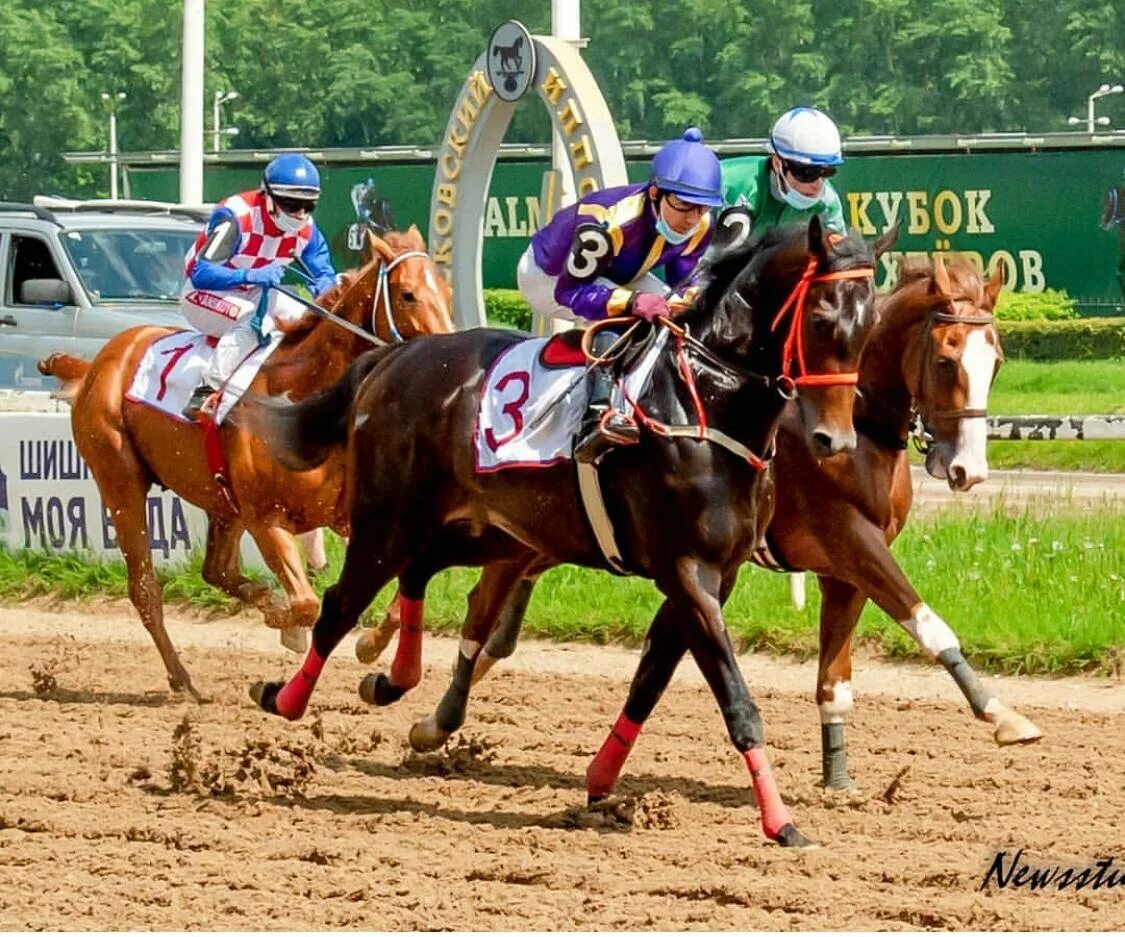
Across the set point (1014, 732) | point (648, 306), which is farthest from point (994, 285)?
point (1014, 732)

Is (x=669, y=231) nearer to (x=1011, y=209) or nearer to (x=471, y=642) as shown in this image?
(x=471, y=642)

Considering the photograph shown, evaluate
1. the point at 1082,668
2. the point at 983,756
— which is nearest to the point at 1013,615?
the point at 1082,668

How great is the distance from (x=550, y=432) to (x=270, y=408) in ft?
4.84

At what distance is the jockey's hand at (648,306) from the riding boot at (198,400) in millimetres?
2983

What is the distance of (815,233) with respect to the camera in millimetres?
6027

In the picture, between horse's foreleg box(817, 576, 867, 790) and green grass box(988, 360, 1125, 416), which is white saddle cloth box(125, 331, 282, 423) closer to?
horse's foreleg box(817, 576, 867, 790)

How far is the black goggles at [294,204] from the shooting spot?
29.6 feet

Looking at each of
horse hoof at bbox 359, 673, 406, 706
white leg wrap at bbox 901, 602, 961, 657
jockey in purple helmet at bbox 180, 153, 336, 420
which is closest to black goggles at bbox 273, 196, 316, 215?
jockey in purple helmet at bbox 180, 153, 336, 420

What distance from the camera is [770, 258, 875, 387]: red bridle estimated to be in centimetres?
602

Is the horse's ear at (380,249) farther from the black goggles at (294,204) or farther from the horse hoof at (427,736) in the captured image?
the horse hoof at (427,736)

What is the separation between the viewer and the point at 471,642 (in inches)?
300

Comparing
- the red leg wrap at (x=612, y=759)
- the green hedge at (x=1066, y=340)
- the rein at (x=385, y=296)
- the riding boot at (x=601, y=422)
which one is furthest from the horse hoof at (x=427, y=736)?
the green hedge at (x=1066, y=340)

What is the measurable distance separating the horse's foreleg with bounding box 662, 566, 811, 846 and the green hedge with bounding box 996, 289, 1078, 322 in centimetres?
2172

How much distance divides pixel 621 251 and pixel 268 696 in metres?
1.93
